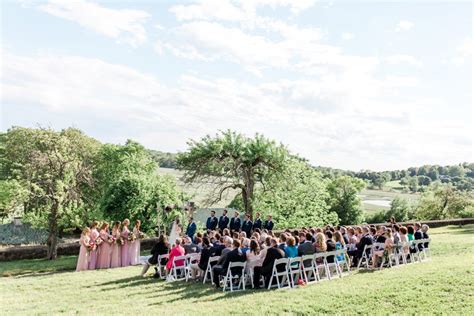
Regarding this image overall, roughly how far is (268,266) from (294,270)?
781mm

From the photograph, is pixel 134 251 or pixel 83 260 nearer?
pixel 83 260

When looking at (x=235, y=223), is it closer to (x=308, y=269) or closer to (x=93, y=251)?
(x=93, y=251)

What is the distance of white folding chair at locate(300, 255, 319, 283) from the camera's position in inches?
473

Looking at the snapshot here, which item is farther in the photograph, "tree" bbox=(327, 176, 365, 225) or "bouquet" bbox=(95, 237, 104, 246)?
"tree" bbox=(327, 176, 365, 225)

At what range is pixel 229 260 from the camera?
1204cm

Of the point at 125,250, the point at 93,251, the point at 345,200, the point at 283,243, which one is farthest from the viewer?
the point at 345,200

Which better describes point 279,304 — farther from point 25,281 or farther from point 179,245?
point 25,281

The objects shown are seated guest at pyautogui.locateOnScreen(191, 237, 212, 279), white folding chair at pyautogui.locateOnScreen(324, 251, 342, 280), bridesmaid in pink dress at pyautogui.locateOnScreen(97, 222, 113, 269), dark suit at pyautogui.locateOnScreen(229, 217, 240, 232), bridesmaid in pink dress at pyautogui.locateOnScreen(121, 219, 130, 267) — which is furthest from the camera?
dark suit at pyautogui.locateOnScreen(229, 217, 240, 232)

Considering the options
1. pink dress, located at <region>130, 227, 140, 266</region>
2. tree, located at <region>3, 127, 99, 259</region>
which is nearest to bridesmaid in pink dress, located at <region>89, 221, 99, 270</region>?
pink dress, located at <region>130, 227, 140, 266</region>

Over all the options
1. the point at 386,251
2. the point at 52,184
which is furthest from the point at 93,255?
the point at 386,251

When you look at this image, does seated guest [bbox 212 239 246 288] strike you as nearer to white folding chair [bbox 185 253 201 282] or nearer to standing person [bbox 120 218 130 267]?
white folding chair [bbox 185 253 201 282]

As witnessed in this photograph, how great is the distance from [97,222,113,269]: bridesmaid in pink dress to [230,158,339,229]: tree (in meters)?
12.4

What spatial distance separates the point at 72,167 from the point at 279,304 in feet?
65.0

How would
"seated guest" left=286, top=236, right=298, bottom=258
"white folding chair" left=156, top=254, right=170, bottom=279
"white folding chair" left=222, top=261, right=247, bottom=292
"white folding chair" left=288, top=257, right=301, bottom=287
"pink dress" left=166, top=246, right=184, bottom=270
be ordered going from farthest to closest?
"white folding chair" left=156, top=254, right=170, bottom=279 → "pink dress" left=166, top=246, right=184, bottom=270 → "seated guest" left=286, top=236, right=298, bottom=258 → "white folding chair" left=222, top=261, right=247, bottom=292 → "white folding chair" left=288, top=257, right=301, bottom=287
